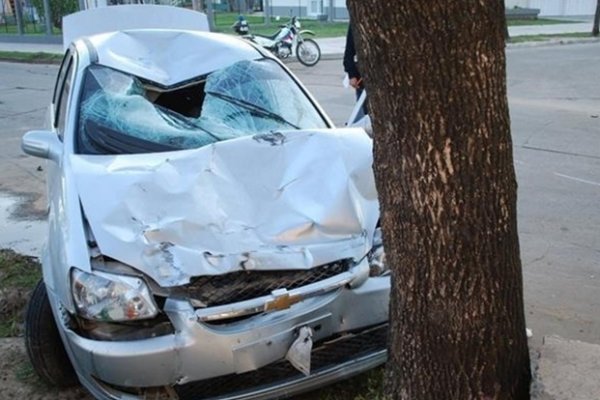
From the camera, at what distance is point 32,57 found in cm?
1856

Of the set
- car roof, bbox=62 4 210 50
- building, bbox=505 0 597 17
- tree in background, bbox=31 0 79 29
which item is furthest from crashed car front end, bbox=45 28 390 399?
building, bbox=505 0 597 17

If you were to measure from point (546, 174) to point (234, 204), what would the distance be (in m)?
4.42

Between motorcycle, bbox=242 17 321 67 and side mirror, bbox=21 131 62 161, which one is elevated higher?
side mirror, bbox=21 131 62 161

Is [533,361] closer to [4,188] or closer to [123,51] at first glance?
[123,51]

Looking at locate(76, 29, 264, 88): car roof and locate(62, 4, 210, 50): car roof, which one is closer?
locate(76, 29, 264, 88): car roof

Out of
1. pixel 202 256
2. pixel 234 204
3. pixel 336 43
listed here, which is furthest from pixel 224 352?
pixel 336 43

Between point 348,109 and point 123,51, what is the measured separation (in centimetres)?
577

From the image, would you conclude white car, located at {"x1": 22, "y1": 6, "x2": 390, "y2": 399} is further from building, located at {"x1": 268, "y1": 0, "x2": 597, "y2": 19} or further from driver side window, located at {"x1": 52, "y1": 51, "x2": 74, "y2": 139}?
building, located at {"x1": 268, "y1": 0, "x2": 597, "y2": 19}

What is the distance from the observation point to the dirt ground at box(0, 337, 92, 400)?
3182 millimetres

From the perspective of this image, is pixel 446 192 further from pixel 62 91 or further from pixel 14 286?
pixel 62 91

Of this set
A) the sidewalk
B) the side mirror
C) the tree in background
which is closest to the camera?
the side mirror

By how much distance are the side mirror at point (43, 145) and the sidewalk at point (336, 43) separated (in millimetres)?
13838

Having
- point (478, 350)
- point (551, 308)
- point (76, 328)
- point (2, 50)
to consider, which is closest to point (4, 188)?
point (76, 328)

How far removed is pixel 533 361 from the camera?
7.93 ft
